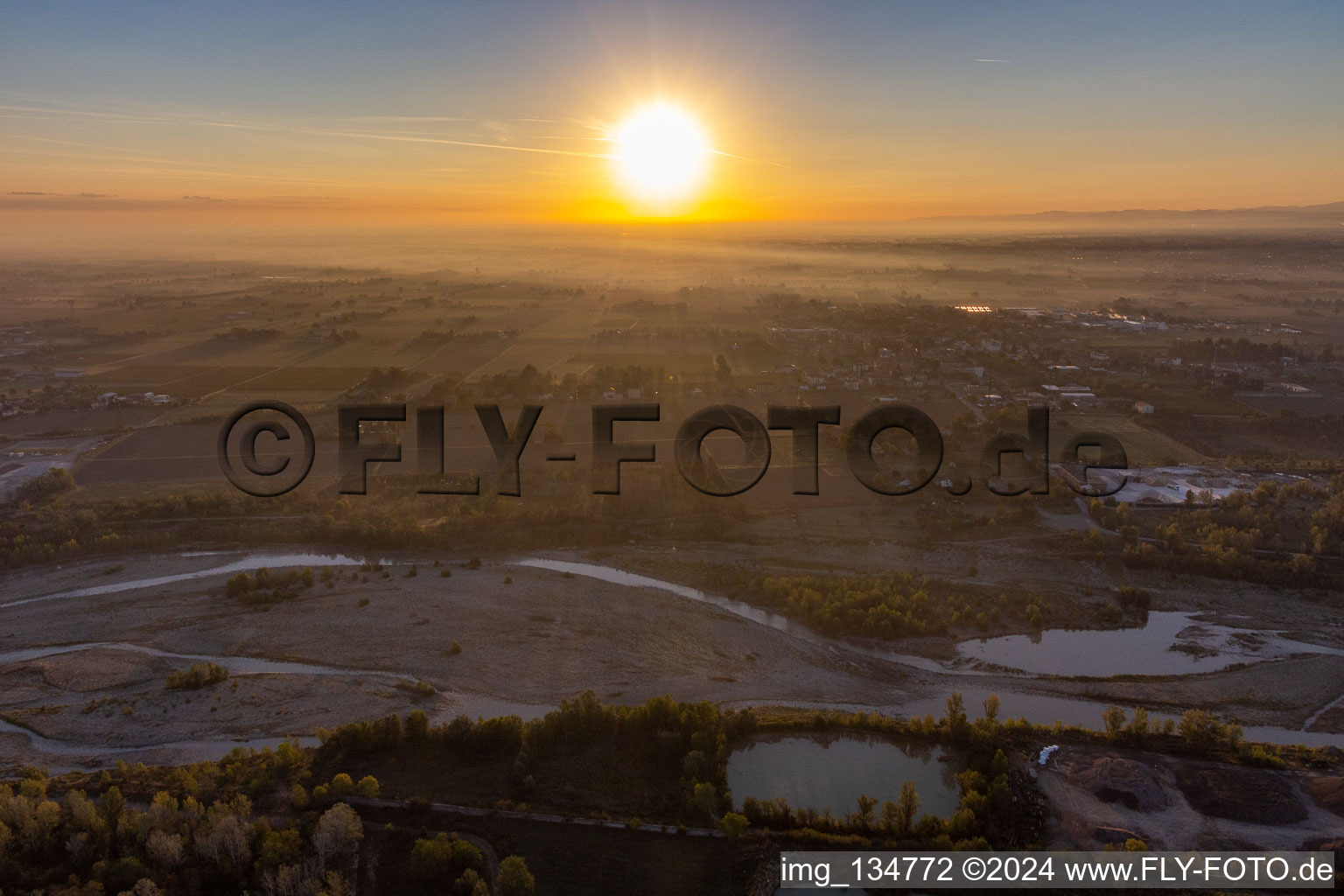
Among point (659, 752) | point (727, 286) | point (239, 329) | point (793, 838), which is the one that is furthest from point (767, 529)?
point (727, 286)

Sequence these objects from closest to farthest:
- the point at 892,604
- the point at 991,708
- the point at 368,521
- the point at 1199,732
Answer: the point at 1199,732
the point at 991,708
the point at 892,604
the point at 368,521

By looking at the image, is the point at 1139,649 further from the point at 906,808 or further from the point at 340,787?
the point at 340,787

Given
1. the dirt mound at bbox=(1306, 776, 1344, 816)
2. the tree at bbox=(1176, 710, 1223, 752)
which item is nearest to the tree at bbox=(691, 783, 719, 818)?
the tree at bbox=(1176, 710, 1223, 752)

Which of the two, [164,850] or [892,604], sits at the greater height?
[892,604]

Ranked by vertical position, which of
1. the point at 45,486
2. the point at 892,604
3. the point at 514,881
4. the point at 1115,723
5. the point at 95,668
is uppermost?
the point at 45,486

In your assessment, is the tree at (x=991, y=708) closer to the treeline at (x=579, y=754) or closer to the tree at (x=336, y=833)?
the treeline at (x=579, y=754)

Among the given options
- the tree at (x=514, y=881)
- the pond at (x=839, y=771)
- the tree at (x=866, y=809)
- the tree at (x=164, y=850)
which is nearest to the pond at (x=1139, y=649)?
the pond at (x=839, y=771)

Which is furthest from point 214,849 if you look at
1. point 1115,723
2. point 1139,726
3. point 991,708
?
point 1139,726

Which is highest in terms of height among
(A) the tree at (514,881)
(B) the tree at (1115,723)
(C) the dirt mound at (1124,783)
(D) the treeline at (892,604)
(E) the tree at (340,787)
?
(D) the treeline at (892,604)
